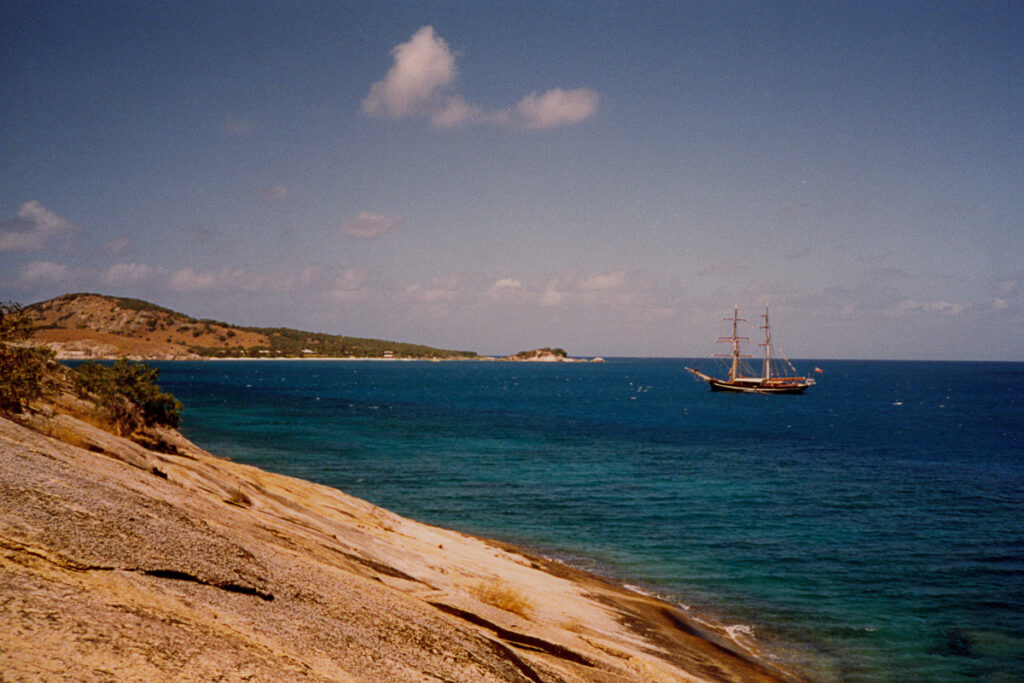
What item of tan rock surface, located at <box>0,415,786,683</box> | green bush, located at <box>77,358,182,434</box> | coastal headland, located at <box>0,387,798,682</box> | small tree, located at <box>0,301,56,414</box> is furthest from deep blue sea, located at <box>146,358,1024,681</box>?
small tree, located at <box>0,301,56,414</box>

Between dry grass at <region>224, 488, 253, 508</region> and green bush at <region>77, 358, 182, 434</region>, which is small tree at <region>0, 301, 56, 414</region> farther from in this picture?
green bush at <region>77, 358, 182, 434</region>

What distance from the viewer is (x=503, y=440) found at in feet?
205

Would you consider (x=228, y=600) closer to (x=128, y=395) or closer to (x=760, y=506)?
(x=128, y=395)

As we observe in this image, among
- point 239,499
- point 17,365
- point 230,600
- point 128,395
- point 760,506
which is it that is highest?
point 17,365

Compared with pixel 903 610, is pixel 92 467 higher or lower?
higher

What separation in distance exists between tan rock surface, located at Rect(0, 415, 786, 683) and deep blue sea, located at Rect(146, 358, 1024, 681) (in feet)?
22.4

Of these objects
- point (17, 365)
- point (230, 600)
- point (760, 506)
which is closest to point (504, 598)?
point (230, 600)

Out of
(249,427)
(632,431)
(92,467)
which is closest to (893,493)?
(632,431)

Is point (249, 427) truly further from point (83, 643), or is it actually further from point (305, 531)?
point (83, 643)

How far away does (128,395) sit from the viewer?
28.4m

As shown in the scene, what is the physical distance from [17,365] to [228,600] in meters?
10.8

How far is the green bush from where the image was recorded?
2563cm

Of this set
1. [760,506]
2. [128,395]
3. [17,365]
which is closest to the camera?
[17,365]

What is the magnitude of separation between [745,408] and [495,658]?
110826mm
